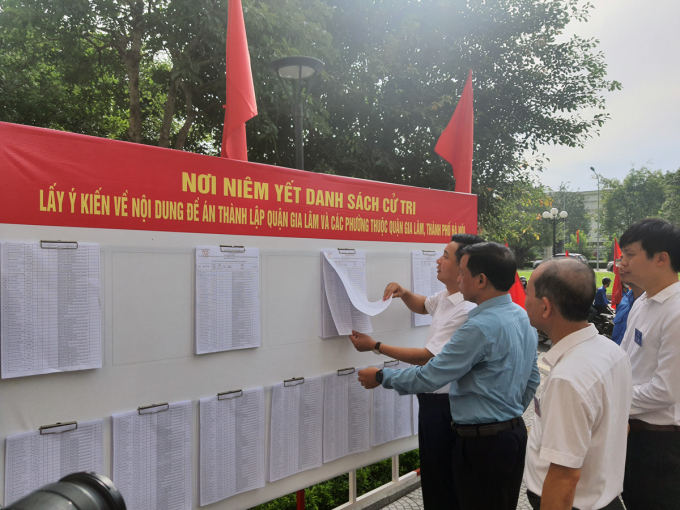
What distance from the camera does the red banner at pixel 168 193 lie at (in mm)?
1625

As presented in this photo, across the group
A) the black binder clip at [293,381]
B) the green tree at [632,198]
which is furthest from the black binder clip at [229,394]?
the green tree at [632,198]

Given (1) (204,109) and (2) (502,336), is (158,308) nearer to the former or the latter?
(2) (502,336)

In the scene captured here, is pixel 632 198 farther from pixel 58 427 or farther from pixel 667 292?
pixel 58 427

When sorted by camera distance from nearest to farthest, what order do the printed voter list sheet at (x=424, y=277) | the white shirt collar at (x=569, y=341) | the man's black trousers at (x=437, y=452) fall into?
the white shirt collar at (x=569, y=341)
the man's black trousers at (x=437, y=452)
the printed voter list sheet at (x=424, y=277)

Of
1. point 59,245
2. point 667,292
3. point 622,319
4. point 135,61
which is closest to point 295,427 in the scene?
point 59,245

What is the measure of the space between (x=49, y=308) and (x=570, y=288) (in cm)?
184

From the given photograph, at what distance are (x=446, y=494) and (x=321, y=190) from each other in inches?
72.2

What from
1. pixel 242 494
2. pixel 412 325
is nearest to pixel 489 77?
pixel 412 325

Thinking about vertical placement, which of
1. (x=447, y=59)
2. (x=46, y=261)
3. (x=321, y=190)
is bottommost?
(x=46, y=261)

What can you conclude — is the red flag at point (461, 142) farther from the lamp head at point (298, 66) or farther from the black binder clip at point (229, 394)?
the black binder clip at point (229, 394)

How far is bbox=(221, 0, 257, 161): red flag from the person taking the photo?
2.32 meters

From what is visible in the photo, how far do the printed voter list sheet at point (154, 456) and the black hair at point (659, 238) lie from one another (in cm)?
219

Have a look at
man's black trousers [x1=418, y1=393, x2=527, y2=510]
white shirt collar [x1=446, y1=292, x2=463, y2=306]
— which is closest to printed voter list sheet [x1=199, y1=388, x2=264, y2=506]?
man's black trousers [x1=418, y1=393, x2=527, y2=510]

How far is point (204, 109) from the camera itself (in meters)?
8.27
